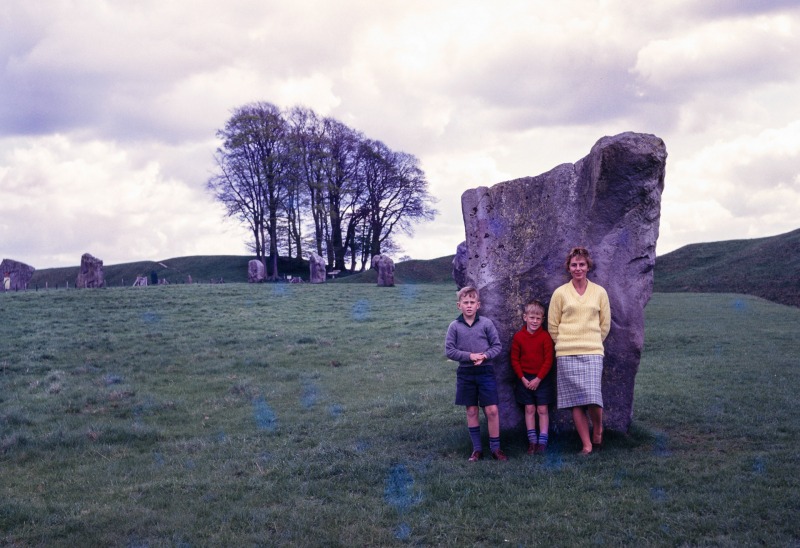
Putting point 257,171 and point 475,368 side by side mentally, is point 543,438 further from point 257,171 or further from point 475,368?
point 257,171

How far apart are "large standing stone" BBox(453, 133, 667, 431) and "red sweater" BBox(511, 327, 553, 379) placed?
328 mm

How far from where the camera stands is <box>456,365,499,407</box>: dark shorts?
341 inches

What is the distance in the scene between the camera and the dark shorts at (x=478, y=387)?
8.66 metres

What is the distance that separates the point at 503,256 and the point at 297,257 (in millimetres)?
53830

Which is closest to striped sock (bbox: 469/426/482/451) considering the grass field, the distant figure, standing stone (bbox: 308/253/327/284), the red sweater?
the distant figure

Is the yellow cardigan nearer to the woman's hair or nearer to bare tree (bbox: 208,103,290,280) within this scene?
the woman's hair

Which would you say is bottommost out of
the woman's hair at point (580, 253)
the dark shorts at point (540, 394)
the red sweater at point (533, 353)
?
the dark shorts at point (540, 394)

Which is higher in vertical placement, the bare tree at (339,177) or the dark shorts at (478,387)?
the bare tree at (339,177)

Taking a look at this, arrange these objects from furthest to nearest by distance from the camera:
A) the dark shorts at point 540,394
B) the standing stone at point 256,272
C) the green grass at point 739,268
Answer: the standing stone at point 256,272 < the green grass at point 739,268 < the dark shorts at point 540,394

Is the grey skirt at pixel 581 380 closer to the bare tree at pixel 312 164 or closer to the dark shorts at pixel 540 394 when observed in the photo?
the dark shorts at pixel 540 394

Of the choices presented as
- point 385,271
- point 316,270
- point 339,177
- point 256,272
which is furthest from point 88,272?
point 339,177

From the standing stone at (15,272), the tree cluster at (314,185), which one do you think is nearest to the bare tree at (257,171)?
the tree cluster at (314,185)

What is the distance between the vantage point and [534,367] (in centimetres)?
882

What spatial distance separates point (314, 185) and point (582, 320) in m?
50.3
